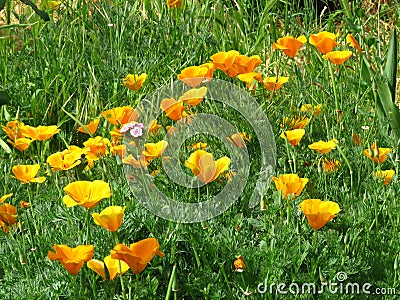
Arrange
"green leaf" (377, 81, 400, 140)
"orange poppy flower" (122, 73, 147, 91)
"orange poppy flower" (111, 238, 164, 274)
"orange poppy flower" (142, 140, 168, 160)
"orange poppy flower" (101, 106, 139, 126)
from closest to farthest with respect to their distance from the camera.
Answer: "orange poppy flower" (111, 238, 164, 274), "orange poppy flower" (142, 140, 168, 160), "orange poppy flower" (101, 106, 139, 126), "orange poppy flower" (122, 73, 147, 91), "green leaf" (377, 81, 400, 140)

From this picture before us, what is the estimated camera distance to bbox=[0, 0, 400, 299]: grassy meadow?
5.55ft

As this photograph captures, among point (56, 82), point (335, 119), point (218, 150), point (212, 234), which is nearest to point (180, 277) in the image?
point (212, 234)

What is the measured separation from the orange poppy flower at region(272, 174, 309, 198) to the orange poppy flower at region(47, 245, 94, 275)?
20.0 inches

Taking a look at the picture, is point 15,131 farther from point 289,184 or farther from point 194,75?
point 289,184

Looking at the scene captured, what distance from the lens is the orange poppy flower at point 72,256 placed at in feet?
4.93

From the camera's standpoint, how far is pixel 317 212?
164 cm

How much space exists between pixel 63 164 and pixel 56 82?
36.1 inches

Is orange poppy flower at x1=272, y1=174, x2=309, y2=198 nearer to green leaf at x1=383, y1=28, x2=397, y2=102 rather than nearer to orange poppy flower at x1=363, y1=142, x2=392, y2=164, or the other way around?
orange poppy flower at x1=363, y1=142, x2=392, y2=164

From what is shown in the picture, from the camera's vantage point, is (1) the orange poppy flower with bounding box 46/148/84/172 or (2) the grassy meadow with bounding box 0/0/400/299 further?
(1) the orange poppy flower with bounding box 46/148/84/172

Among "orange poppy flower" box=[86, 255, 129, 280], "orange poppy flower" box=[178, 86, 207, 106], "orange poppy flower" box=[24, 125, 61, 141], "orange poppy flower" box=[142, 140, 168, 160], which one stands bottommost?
"orange poppy flower" box=[86, 255, 129, 280]

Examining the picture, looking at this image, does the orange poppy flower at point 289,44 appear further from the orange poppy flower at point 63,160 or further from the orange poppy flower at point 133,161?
the orange poppy flower at point 63,160

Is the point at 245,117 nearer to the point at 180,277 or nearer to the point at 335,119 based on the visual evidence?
the point at 335,119

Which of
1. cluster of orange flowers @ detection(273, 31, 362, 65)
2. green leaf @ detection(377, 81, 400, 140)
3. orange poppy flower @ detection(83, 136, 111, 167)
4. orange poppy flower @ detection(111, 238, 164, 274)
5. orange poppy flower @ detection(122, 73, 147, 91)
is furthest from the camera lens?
green leaf @ detection(377, 81, 400, 140)

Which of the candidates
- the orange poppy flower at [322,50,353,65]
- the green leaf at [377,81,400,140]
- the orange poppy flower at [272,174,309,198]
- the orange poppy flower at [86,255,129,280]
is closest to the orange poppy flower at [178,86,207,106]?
the orange poppy flower at [272,174,309,198]
